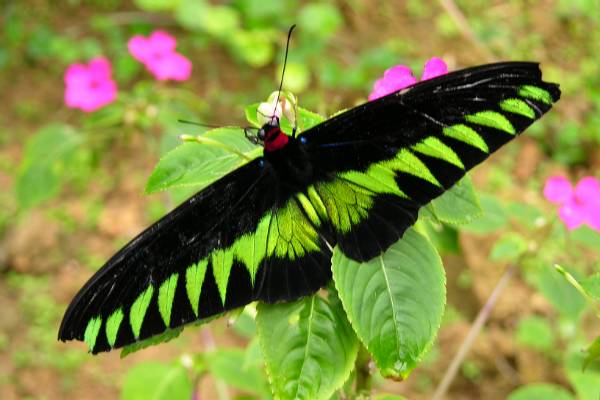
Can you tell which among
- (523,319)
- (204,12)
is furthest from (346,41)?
(523,319)

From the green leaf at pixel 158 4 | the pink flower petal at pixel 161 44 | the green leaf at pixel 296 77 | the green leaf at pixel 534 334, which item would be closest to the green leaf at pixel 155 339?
the pink flower petal at pixel 161 44

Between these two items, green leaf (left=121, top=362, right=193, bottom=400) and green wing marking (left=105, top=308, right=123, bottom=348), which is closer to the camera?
green wing marking (left=105, top=308, right=123, bottom=348)

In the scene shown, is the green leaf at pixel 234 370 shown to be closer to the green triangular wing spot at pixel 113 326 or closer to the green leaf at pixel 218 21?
the green triangular wing spot at pixel 113 326

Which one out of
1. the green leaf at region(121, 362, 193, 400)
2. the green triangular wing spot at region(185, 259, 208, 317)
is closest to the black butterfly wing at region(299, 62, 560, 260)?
the green triangular wing spot at region(185, 259, 208, 317)

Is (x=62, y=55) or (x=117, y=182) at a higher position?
(x=62, y=55)

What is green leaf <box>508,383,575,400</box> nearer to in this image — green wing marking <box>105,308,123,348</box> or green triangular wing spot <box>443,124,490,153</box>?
green triangular wing spot <box>443,124,490,153</box>

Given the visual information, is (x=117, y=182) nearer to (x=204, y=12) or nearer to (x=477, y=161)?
(x=204, y=12)
